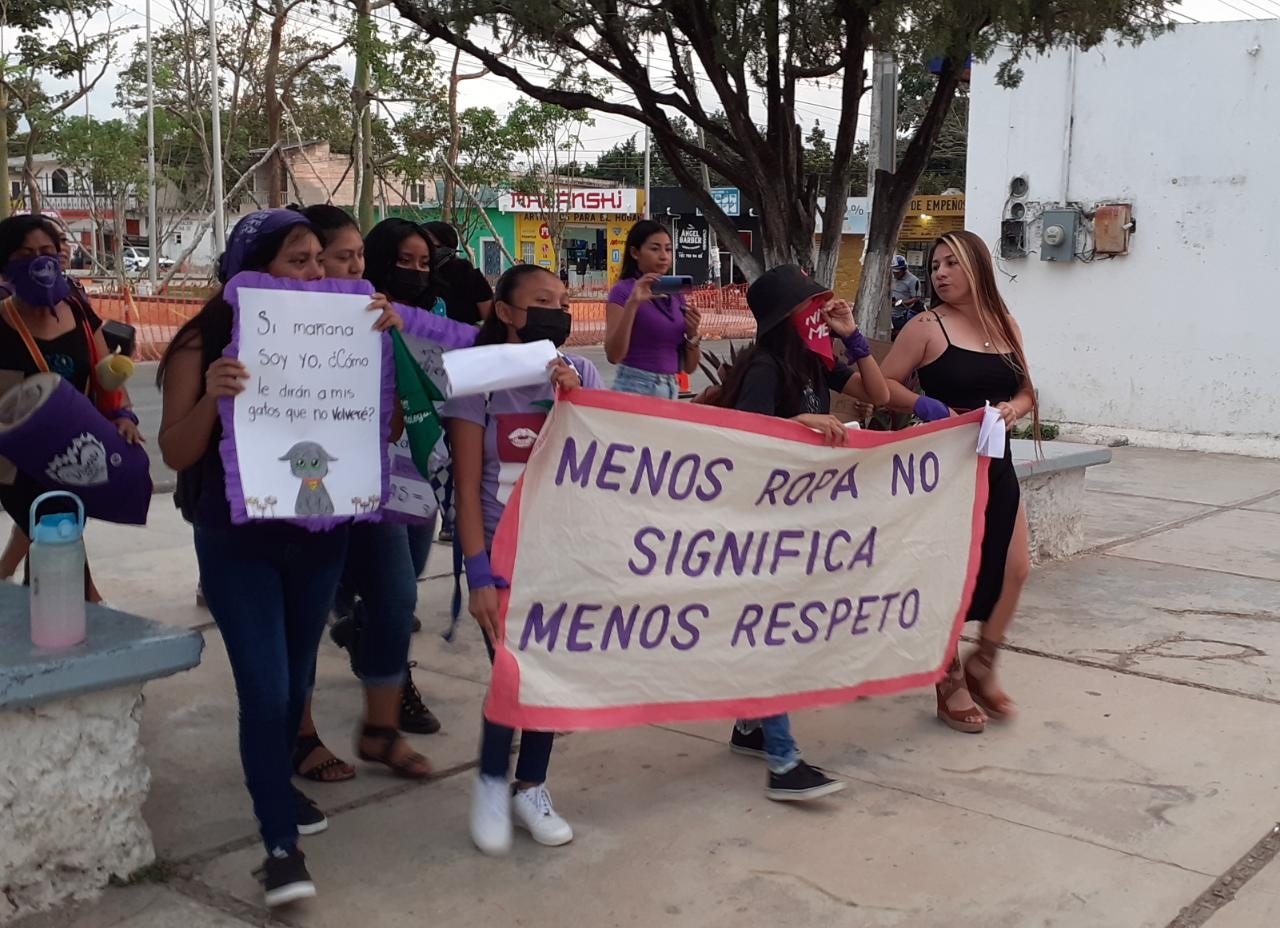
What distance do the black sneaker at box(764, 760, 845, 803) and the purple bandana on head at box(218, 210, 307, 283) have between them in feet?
6.99

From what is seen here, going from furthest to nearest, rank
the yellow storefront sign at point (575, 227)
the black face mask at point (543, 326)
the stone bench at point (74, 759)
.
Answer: the yellow storefront sign at point (575, 227), the black face mask at point (543, 326), the stone bench at point (74, 759)

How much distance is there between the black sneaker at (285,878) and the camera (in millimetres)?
3219

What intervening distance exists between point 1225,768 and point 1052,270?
9785 millimetres

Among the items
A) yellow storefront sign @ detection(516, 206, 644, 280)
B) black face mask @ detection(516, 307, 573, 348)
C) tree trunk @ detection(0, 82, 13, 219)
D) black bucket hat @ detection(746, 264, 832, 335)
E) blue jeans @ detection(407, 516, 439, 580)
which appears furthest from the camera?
yellow storefront sign @ detection(516, 206, 644, 280)

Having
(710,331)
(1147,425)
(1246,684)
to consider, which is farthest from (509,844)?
(710,331)

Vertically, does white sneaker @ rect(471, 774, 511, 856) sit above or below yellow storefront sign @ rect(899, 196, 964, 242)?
below

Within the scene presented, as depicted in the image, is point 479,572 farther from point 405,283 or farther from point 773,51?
point 773,51

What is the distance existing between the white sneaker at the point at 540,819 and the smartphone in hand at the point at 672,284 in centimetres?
285

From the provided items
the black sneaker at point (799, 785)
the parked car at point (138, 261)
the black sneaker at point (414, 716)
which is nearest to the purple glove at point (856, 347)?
the black sneaker at point (799, 785)

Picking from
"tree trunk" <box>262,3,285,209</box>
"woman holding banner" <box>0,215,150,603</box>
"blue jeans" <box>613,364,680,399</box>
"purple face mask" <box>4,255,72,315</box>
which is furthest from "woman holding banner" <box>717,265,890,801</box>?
"tree trunk" <box>262,3,285,209</box>

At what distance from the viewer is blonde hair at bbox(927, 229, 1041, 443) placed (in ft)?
15.6

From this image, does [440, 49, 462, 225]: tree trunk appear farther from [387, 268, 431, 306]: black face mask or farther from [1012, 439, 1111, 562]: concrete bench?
[387, 268, 431, 306]: black face mask

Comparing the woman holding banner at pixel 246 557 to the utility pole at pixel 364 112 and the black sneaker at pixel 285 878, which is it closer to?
the black sneaker at pixel 285 878

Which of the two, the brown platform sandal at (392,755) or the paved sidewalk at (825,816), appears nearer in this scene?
the paved sidewalk at (825,816)
